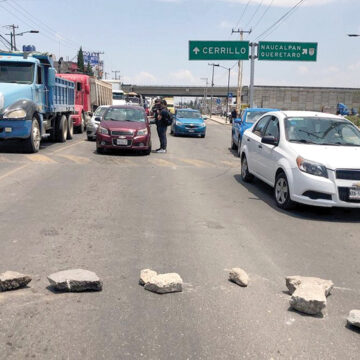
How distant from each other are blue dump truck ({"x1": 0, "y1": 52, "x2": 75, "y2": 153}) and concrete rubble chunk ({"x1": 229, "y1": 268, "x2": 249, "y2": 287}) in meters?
10.4

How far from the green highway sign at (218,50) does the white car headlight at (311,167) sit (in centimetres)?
2713

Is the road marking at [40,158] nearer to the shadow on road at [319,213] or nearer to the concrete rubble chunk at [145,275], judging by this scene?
the shadow on road at [319,213]

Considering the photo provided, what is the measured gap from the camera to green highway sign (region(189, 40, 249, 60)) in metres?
32.6

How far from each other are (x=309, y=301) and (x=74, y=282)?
Answer: 2021mm

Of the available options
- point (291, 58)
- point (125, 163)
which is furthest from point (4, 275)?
point (291, 58)

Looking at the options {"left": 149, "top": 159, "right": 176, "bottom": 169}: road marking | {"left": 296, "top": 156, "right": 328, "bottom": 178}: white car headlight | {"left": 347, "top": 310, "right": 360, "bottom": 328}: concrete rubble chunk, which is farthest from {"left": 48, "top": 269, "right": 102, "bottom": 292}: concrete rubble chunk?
{"left": 149, "top": 159, "right": 176, "bottom": 169}: road marking

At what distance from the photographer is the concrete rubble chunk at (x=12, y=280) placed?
3877mm

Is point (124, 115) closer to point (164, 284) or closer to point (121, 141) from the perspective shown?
point (121, 141)

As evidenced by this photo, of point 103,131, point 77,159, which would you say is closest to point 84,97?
point 103,131

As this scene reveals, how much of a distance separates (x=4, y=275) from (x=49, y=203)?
11.2 ft

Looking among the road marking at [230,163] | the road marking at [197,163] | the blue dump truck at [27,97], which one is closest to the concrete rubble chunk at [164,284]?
the road marking at [197,163]

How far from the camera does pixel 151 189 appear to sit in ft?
29.0

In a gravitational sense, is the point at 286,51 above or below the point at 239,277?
above

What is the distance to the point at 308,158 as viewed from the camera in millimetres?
6969
